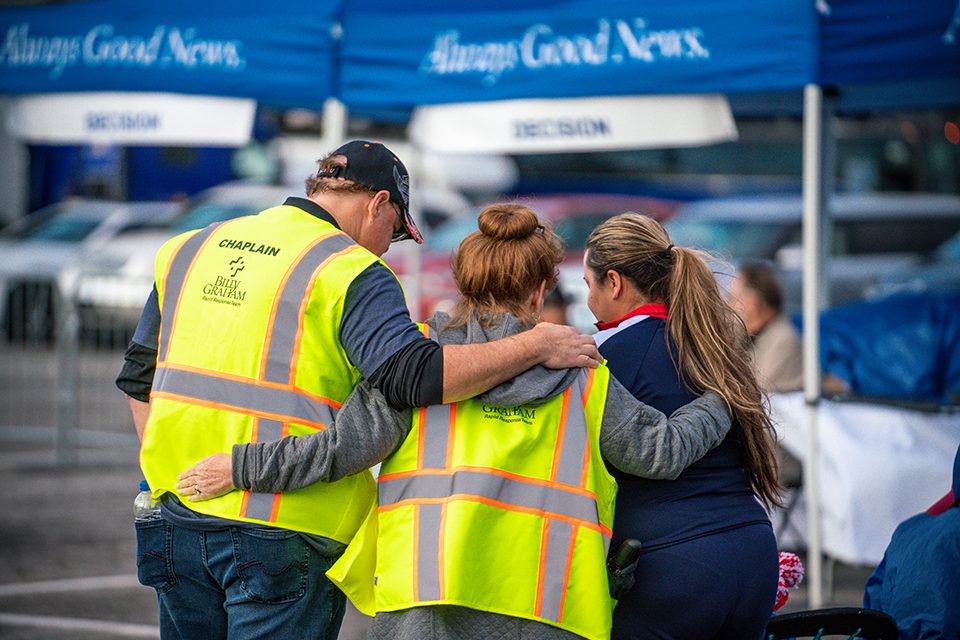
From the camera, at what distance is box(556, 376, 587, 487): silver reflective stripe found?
2.85 metres

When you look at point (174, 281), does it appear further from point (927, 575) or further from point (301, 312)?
point (927, 575)

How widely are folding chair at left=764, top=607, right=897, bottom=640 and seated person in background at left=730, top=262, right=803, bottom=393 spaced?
129 inches

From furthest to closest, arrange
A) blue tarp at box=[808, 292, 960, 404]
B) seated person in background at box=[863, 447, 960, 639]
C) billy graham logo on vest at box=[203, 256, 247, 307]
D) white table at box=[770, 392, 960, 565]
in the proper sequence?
blue tarp at box=[808, 292, 960, 404] → white table at box=[770, 392, 960, 565] → seated person in background at box=[863, 447, 960, 639] → billy graham logo on vest at box=[203, 256, 247, 307]

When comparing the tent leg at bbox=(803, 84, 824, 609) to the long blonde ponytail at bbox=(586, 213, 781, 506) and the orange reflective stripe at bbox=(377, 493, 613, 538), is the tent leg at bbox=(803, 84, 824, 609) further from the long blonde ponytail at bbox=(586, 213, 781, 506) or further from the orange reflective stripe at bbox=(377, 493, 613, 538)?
the orange reflective stripe at bbox=(377, 493, 613, 538)

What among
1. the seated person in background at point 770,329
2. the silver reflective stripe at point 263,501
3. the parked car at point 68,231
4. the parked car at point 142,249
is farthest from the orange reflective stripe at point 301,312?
the parked car at point 68,231

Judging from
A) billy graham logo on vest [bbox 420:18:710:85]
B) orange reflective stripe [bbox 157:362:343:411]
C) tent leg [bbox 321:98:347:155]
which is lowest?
orange reflective stripe [bbox 157:362:343:411]

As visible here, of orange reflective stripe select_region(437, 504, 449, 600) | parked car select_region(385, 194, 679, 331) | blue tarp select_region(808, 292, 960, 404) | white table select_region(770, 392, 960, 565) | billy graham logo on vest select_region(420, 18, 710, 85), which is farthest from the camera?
parked car select_region(385, 194, 679, 331)

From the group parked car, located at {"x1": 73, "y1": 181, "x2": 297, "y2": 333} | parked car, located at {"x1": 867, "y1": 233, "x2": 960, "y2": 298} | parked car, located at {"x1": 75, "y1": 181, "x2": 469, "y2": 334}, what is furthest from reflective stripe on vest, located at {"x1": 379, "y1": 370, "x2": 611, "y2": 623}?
parked car, located at {"x1": 867, "y1": 233, "x2": 960, "y2": 298}

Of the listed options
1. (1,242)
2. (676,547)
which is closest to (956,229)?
(1,242)

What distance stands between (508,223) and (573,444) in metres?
0.51

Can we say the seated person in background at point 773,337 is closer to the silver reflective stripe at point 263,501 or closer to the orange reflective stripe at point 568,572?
the orange reflective stripe at point 568,572

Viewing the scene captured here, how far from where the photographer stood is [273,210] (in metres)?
3.15

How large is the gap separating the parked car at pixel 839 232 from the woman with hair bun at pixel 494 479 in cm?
1160

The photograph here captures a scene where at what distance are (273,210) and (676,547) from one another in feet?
3.97
